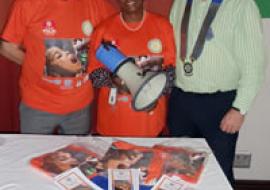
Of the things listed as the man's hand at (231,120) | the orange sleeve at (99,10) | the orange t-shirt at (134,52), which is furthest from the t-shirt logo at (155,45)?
the man's hand at (231,120)

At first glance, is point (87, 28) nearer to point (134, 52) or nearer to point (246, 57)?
point (134, 52)

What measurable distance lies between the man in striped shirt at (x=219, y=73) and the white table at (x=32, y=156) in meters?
0.22

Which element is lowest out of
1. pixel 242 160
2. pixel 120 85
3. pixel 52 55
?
pixel 242 160

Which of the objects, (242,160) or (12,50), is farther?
(242,160)

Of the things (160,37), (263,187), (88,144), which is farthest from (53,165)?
(263,187)

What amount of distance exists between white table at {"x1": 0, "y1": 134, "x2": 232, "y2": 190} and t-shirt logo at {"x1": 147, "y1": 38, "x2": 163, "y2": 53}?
363 mm

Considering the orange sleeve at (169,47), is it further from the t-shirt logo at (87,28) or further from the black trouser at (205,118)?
the t-shirt logo at (87,28)

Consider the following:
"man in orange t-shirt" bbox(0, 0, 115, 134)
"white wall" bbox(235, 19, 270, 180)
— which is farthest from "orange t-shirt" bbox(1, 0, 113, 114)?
"white wall" bbox(235, 19, 270, 180)

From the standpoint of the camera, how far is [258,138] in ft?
7.18

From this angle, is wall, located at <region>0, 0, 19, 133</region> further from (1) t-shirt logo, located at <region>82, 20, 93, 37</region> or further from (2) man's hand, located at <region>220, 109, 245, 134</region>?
(2) man's hand, located at <region>220, 109, 245, 134</region>

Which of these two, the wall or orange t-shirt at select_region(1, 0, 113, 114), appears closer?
orange t-shirt at select_region(1, 0, 113, 114)

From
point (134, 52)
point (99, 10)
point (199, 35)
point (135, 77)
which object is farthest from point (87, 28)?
point (199, 35)

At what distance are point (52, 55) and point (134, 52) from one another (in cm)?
31

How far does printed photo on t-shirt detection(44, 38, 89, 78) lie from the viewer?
5.32 feet
